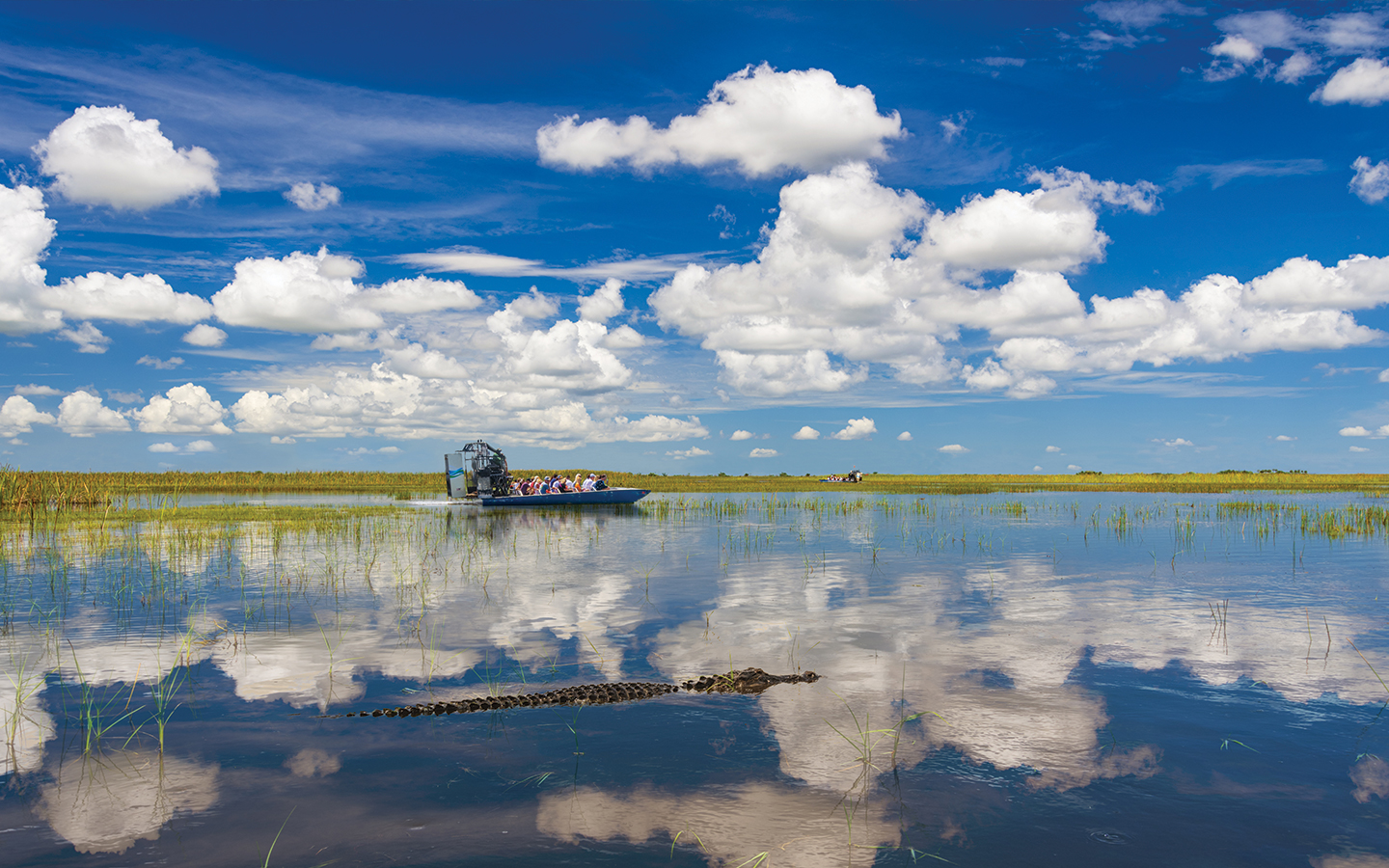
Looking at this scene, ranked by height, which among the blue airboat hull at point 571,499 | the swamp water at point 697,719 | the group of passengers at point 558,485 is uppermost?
the group of passengers at point 558,485

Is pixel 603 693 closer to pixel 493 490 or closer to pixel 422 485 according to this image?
pixel 493 490

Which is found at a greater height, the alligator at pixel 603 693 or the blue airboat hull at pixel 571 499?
the blue airboat hull at pixel 571 499

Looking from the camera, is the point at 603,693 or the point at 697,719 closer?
the point at 697,719

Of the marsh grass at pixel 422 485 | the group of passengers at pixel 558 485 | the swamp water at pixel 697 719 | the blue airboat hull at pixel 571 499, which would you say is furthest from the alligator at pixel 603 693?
the marsh grass at pixel 422 485

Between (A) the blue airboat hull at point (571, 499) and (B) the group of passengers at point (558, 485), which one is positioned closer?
(A) the blue airboat hull at point (571, 499)

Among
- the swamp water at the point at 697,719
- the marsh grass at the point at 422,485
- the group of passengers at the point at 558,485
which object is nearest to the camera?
the swamp water at the point at 697,719

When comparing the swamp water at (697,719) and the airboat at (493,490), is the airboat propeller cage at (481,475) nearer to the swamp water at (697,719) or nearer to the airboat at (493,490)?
the airboat at (493,490)

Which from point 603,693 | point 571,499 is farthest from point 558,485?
point 603,693

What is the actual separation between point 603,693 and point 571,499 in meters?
38.2

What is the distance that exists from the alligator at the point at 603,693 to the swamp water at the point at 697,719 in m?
0.20

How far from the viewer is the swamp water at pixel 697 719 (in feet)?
20.7

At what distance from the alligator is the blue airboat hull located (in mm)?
35359

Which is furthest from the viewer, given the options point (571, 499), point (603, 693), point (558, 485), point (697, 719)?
point (558, 485)

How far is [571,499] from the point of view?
47.2 metres
